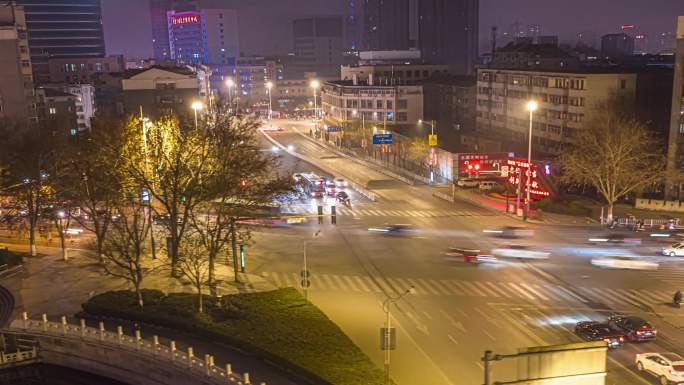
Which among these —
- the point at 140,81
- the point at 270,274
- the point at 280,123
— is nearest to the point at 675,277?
the point at 270,274

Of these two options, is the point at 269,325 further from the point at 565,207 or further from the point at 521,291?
the point at 565,207

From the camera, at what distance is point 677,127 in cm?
6134

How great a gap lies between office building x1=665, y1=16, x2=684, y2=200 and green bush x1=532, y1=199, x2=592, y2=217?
9808mm

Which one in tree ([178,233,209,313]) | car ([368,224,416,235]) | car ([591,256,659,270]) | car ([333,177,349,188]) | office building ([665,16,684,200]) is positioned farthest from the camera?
car ([333,177,349,188])

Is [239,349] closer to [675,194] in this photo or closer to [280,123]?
[675,194]

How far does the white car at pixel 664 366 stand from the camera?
2569cm

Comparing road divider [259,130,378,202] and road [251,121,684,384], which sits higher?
road divider [259,130,378,202]

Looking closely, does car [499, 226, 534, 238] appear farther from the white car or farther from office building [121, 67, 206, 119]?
office building [121, 67, 206, 119]

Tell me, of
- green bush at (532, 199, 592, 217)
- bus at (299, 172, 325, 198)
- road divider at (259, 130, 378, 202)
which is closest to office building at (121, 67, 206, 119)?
road divider at (259, 130, 378, 202)

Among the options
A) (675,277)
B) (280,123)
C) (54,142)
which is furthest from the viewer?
(280,123)

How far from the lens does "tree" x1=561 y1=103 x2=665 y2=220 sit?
2218 inches

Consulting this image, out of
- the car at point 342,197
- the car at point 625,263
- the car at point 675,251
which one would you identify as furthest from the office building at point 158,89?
the car at point 675,251

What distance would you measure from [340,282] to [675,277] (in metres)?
22.4

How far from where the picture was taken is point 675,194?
61.5 meters
